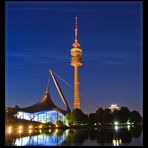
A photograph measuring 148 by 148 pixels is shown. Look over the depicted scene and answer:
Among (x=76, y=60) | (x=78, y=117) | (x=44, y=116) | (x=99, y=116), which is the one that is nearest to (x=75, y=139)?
(x=78, y=117)

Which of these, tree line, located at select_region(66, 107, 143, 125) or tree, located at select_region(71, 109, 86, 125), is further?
tree line, located at select_region(66, 107, 143, 125)

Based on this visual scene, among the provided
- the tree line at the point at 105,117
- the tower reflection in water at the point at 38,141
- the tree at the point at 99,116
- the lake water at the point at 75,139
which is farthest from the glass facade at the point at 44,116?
the tower reflection in water at the point at 38,141

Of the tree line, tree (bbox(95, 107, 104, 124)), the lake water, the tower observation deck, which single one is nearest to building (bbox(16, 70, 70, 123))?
the tree line

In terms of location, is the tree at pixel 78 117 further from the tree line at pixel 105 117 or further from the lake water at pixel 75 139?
the lake water at pixel 75 139

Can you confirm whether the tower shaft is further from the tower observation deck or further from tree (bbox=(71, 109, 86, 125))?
tree (bbox=(71, 109, 86, 125))

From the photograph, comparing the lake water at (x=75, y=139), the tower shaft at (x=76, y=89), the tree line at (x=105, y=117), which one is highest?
the tower shaft at (x=76, y=89)

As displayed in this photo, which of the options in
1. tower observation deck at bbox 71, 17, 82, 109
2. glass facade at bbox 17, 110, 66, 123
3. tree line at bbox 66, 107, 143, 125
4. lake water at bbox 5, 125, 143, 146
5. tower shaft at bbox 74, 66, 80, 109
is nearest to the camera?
lake water at bbox 5, 125, 143, 146
